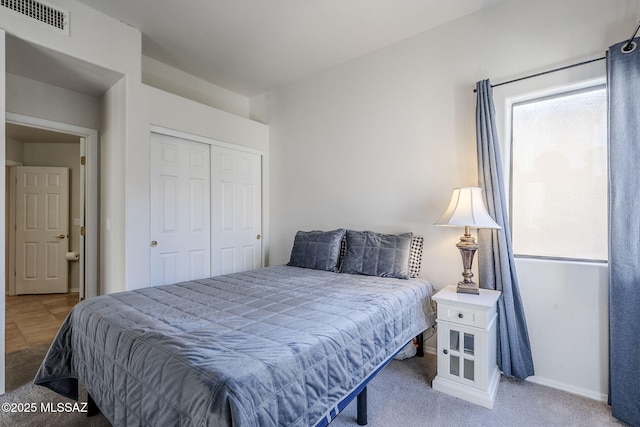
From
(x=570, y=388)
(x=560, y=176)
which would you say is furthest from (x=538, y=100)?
(x=570, y=388)

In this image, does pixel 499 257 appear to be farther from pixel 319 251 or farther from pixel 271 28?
pixel 271 28

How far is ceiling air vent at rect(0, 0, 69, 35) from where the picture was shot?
2108mm

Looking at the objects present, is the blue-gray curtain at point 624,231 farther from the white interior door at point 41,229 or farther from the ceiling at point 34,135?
the white interior door at point 41,229

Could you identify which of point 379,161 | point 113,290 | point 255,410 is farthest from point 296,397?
point 113,290

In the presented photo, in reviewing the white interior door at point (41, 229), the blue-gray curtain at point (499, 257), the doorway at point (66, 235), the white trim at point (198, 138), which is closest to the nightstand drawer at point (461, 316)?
the blue-gray curtain at point (499, 257)

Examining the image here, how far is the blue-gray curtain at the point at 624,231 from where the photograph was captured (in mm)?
1781

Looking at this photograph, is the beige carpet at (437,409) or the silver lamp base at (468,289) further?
the silver lamp base at (468,289)

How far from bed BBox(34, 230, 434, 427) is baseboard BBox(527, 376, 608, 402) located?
850 mm

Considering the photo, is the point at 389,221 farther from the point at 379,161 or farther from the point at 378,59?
the point at 378,59

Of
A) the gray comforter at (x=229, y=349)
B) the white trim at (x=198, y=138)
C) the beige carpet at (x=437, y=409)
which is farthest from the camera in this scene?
the white trim at (x=198, y=138)

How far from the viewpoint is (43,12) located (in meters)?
2.22

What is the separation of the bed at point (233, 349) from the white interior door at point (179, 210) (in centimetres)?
95

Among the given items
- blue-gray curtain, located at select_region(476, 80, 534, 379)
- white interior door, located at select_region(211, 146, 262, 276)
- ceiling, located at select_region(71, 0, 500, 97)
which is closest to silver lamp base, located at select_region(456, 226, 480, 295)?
blue-gray curtain, located at select_region(476, 80, 534, 379)

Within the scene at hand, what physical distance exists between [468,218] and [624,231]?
825 millimetres
